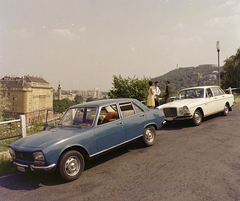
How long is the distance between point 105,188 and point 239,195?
7.23 ft

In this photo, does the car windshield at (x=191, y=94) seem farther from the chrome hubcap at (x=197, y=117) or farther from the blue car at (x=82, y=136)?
the blue car at (x=82, y=136)

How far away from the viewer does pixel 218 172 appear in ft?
12.5

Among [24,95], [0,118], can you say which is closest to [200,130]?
[0,118]

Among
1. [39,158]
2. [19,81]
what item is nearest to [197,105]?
[39,158]

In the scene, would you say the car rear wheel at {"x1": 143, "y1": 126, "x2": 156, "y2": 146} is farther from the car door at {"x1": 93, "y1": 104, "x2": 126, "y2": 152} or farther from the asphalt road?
the car door at {"x1": 93, "y1": 104, "x2": 126, "y2": 152}

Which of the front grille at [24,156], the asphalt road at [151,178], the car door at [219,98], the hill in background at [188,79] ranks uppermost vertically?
the hill in background at [188,79]

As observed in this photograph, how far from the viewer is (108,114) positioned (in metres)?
5.13

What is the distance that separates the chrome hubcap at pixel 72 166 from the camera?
153 inches

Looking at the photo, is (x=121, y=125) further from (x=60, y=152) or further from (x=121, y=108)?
(x=60, y=152)

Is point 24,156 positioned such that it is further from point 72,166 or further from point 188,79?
point 188,79

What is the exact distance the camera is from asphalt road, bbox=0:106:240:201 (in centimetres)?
320

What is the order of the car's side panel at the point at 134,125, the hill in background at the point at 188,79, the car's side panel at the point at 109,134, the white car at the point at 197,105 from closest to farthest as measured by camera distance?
the car's side panel at the point at 109,134 < the car's side panel at the point at 134,125 < the white car at the point at 197,105 < the hill in background at the point at 188,79

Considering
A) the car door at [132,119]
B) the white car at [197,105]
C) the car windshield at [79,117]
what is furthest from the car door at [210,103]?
the car windshield at [79,117]

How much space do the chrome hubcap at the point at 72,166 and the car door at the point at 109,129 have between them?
0.60 m
